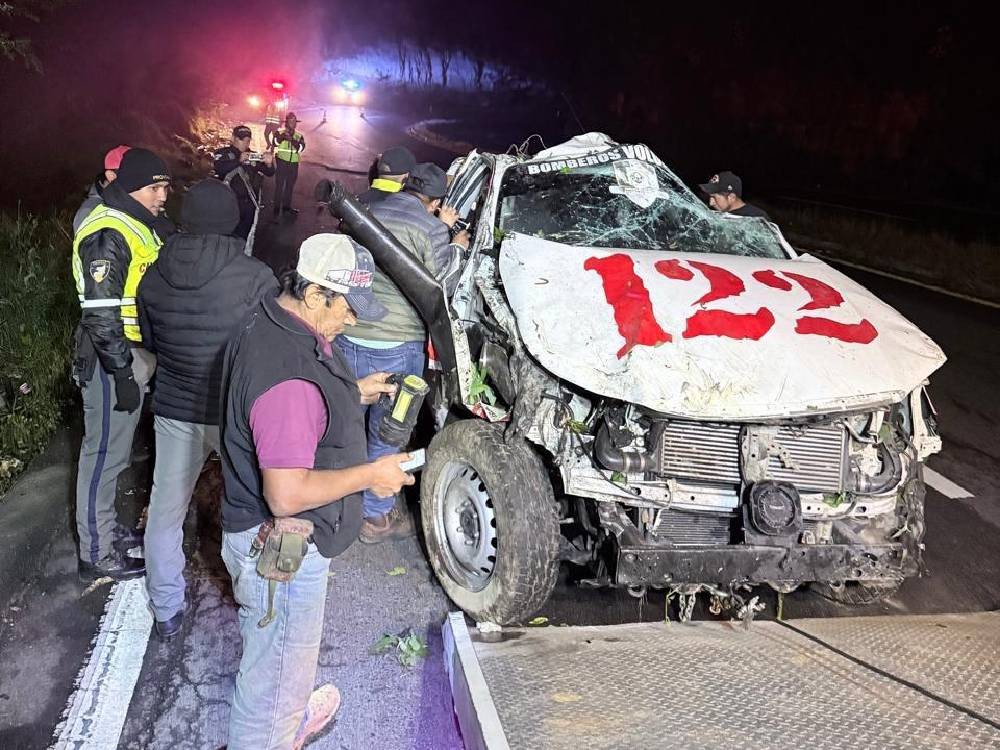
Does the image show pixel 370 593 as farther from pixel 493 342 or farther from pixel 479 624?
pixel 493 342

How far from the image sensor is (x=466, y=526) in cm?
381

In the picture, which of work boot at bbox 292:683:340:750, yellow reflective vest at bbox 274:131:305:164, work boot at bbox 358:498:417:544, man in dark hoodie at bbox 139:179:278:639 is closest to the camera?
work boot at bbox 292:683:340:750

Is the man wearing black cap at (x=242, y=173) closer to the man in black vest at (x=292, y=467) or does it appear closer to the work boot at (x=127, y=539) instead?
the work boot at (x=127, y=539)

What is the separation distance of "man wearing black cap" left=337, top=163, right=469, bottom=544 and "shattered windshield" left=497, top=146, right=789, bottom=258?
19.3 inches

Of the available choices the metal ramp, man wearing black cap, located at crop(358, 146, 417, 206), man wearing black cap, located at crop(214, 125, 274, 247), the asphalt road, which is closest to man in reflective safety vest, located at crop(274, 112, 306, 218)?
man wearing black cap, located at crop(214, 125, 274, 247)

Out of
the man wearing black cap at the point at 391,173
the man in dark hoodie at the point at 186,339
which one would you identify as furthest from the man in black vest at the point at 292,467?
the man wearing black cap at the point at 391,173

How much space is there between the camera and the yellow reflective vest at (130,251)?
11.8 feet

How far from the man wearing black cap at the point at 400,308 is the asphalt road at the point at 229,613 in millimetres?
276

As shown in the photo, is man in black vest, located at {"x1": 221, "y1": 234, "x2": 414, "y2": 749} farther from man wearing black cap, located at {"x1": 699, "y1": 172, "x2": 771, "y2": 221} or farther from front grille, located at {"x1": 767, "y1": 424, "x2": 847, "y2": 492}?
man wearing black cap, located at {"x1": 699, "y1": 172, "x2": 771, "y2": 221}

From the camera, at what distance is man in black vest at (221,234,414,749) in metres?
2.21

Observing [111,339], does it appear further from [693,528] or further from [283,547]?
[693,528]

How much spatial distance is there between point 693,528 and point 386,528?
1.85m

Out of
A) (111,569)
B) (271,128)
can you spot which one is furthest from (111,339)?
(271,128)

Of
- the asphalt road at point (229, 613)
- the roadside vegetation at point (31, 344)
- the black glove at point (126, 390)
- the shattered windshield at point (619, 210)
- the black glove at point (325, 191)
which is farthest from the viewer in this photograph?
Result: the roadside vegetation at point (31, 344)
